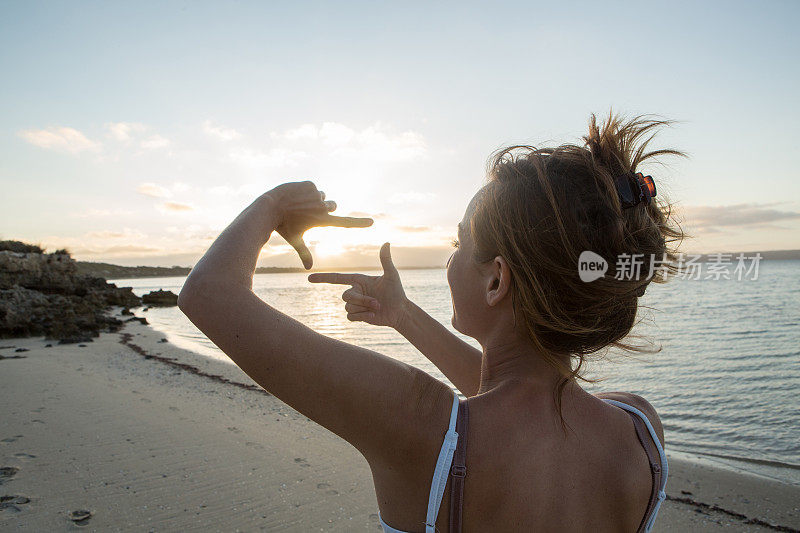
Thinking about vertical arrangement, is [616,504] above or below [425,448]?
below

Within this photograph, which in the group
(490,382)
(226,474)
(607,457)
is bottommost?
(226,474)

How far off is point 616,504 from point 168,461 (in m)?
4.84

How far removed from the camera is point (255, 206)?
1.42 m

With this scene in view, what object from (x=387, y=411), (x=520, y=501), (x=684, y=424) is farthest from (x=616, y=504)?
(x=684, y=424)

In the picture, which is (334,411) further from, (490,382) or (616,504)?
(616,504)

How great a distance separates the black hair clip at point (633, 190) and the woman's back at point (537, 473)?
0.57m

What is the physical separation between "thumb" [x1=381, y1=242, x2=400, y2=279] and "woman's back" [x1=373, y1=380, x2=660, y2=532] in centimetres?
87

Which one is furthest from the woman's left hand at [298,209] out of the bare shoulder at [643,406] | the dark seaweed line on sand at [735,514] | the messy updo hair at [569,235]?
the dark seaweed line on sand at [735,514]

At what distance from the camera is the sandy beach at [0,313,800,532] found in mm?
3824

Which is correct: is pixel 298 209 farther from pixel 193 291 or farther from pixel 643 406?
pixel 643 406

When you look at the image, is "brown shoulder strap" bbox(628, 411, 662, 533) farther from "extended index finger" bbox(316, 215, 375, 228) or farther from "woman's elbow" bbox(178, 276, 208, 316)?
"woman's elbow" bbox(178, 276, 208, 316)
